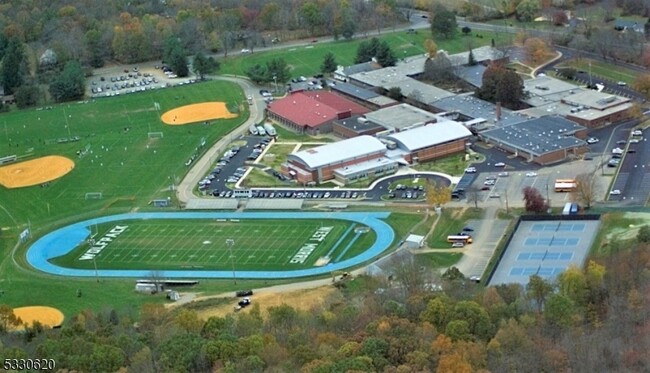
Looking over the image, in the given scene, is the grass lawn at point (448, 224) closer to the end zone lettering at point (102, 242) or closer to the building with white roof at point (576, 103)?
the building with white roof at point (576, 103)

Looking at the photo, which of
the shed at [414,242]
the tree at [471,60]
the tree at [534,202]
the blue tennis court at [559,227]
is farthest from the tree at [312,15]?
the blue tennis court at [559,227]

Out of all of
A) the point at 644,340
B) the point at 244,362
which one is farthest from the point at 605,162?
the point at 244,362

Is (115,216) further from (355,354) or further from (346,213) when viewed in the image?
(355,354)

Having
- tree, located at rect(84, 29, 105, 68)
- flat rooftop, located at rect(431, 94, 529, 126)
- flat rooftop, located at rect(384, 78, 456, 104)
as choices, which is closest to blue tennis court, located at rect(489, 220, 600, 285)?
flat rooftop, located at rect(431, 94, 529, 126)

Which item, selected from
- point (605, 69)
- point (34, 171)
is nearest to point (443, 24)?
point (605, 69)

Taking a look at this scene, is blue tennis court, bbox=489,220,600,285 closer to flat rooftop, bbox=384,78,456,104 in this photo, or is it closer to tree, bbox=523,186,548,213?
tree, bbox=523,186,548,213

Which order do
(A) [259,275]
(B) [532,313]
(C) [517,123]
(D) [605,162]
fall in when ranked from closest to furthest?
(B) [532,313] → (A) [259,275] → (D) [605,162] → (C) [517,123]
